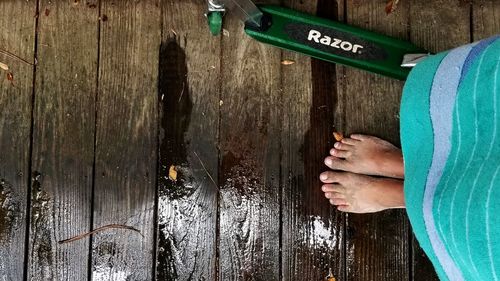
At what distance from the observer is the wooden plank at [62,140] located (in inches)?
59.0

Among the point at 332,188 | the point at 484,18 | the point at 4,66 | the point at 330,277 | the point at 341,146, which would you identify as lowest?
the point at 330,277

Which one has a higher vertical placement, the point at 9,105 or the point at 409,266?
the point at 9,105

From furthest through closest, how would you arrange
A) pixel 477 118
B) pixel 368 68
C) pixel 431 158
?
1. pixel 368 68
2. pixel 431 158
3. pixel 477 118

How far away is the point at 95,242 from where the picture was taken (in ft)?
4.92

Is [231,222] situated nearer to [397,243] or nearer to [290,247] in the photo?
[290,247]

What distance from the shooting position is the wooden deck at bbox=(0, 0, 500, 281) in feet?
4.91

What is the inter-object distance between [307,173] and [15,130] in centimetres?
83

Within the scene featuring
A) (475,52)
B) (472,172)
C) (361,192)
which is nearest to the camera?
(472,172)

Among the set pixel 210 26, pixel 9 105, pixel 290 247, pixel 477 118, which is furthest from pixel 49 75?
pixel 477 118

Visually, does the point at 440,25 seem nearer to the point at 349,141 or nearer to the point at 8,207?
the point at 349,141

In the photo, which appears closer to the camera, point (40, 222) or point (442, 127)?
point (442, 127)

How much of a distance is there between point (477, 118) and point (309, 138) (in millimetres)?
529

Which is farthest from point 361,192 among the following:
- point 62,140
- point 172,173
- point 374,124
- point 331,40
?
point 62,140

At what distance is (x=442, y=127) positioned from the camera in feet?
3.79
